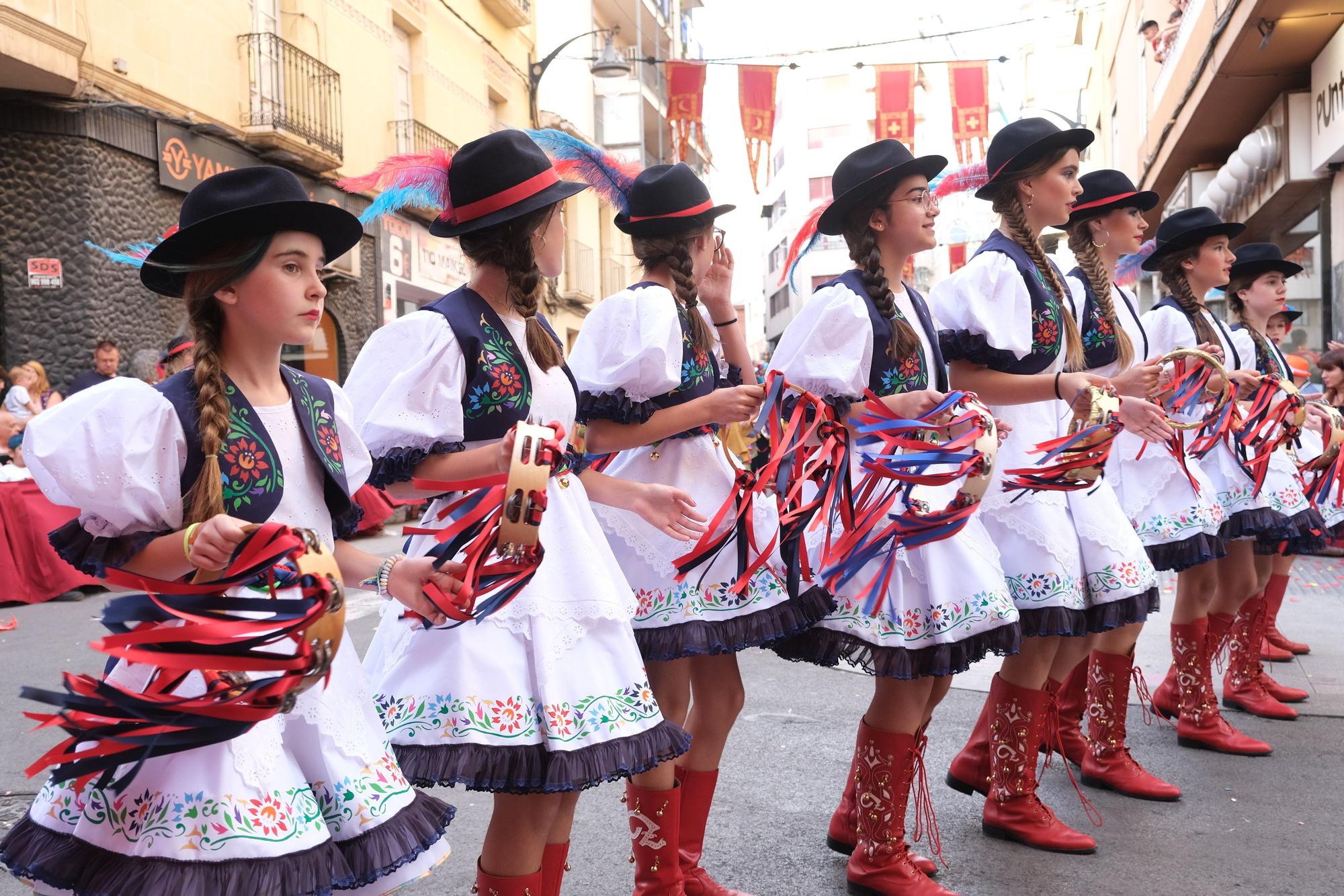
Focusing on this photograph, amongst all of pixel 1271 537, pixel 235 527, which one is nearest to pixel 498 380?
pixel 235 527

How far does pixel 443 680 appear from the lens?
7.60ft

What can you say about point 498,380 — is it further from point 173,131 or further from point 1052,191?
point 173,131

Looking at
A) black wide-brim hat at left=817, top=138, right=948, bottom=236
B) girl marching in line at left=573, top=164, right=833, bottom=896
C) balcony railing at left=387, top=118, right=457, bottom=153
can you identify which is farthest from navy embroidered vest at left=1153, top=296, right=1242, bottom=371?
balcony railing at left=387, top=118, right=457, bottom=153

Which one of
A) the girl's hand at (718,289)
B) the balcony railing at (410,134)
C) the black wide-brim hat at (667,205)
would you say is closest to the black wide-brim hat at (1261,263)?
the girl's hand at (718,289)

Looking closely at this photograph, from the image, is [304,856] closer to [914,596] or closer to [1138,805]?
[914,596]

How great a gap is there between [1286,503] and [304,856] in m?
4.47

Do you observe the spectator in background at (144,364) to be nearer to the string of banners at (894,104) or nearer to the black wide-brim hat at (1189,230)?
the string of banners at (894,104)

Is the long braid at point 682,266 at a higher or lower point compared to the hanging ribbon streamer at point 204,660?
higher

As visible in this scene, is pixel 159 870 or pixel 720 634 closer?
pixel 159 870

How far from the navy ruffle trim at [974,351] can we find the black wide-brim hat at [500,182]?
1.45 m

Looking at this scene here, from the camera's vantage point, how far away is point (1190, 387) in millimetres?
4488

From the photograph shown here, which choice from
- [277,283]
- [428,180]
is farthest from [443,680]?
[428,180]

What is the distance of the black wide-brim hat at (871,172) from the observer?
349cm

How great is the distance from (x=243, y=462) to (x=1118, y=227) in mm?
3500
